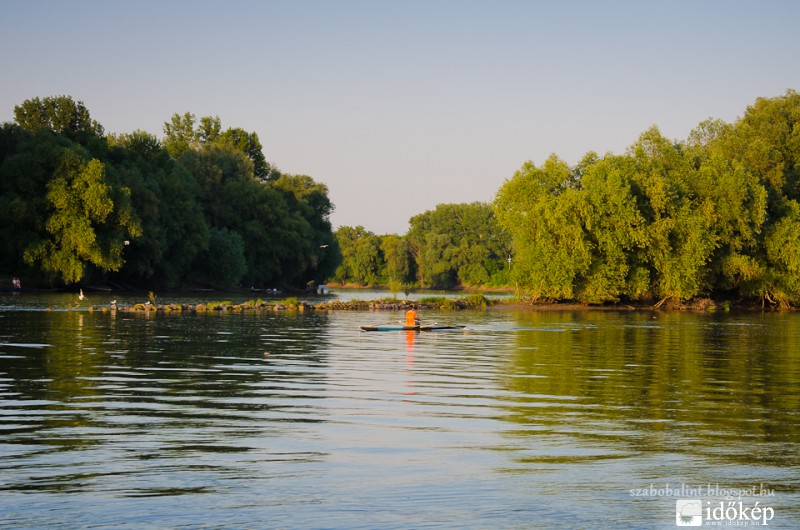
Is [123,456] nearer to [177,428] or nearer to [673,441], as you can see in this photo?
[177,428]

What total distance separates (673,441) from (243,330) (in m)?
29.8

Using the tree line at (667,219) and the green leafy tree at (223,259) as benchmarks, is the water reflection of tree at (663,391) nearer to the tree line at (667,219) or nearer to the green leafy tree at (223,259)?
the tree line at (667,219)

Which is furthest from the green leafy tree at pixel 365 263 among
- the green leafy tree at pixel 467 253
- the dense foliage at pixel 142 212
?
the dense foliage at pixel 142 212

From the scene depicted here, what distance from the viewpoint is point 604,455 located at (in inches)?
518

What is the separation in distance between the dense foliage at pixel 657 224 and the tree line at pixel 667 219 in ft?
0.33

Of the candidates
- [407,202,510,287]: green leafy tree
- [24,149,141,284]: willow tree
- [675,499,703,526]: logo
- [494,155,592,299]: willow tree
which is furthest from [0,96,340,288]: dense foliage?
[675,499,703,526]: logo

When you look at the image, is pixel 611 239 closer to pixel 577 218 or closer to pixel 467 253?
pixel 577 218

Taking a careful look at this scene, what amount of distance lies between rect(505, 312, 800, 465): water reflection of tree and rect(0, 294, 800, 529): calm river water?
3.4 inches

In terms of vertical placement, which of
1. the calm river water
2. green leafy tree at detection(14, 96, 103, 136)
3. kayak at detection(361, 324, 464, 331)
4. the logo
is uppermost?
green leafy tree at detection(14, 96, 103, 136)

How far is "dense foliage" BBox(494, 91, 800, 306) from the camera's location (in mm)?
72125

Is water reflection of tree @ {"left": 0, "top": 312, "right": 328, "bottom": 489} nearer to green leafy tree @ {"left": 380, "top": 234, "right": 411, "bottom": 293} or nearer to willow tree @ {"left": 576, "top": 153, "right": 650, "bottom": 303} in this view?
willow tree @ {"left": 576, "top": 153, "right": 650, "bottom": 303}

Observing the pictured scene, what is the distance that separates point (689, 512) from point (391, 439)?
5364mm

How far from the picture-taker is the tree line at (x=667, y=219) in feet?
237

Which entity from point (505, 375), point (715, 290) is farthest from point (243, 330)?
point (715, 290)
